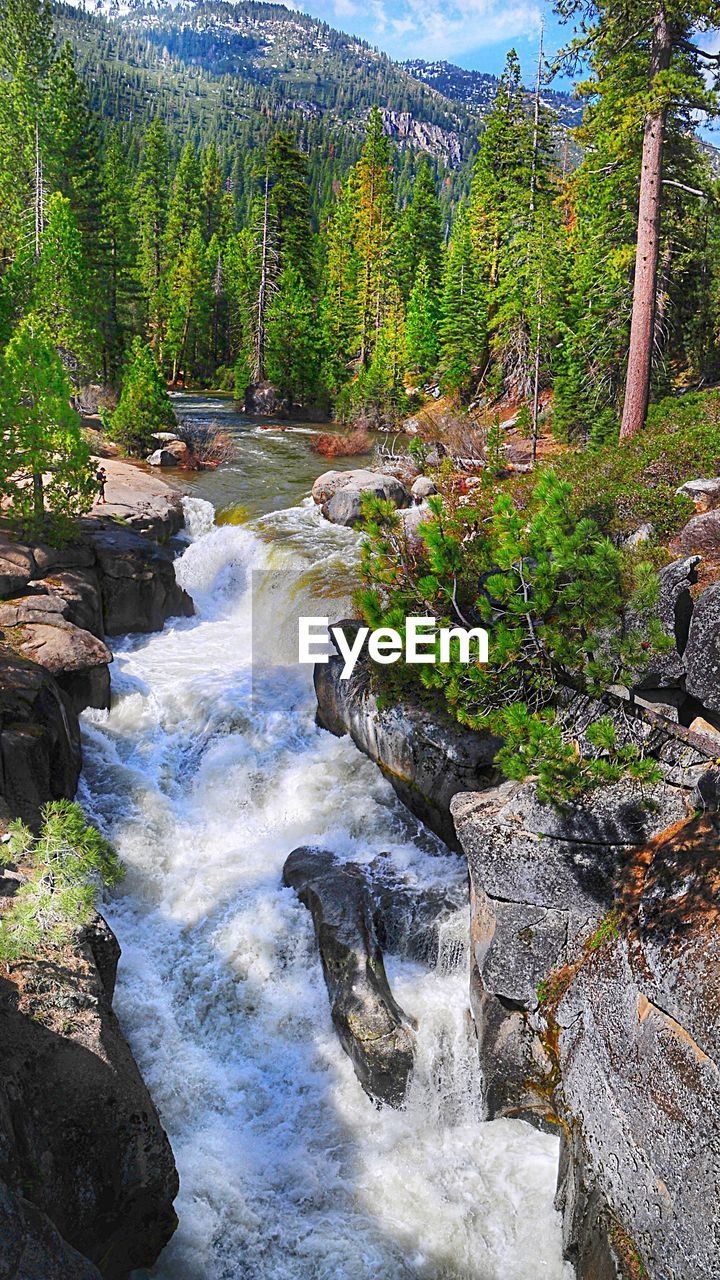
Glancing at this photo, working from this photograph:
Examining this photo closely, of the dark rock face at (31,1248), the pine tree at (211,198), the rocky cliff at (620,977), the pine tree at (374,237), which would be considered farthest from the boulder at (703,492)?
the pine tree at (211,198)

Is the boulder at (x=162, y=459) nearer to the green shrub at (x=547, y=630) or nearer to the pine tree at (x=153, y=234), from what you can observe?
the green shrub at (x=547, y=630)

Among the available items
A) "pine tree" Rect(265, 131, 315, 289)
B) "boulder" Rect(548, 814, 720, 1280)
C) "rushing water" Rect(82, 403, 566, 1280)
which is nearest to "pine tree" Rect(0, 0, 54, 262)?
"pine tree" Rect(265, 131, 315, 289)

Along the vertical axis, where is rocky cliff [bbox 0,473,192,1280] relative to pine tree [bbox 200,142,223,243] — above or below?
below

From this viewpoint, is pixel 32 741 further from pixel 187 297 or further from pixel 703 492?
pixel 187 297

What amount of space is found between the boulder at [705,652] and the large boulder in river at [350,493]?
1272 cm

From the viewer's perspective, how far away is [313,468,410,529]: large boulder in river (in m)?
21.0

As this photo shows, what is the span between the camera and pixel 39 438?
46.8 feet

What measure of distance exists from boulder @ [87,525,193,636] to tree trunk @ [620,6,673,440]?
1013 centimetres

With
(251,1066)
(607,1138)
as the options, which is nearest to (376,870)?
(251,1066)

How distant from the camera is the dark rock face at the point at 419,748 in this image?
10867 millimetres

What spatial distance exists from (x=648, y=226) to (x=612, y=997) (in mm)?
13911

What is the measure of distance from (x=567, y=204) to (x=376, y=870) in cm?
4123

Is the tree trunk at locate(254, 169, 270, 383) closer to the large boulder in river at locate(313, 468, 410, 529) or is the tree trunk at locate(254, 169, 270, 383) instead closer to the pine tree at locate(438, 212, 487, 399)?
the pine tree at locate(438, 212, 487, 399)

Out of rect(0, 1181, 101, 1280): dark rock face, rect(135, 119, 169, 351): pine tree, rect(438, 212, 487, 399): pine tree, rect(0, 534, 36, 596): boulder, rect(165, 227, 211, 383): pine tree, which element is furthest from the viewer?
rect(135, 119, 169, 351): pine tree
